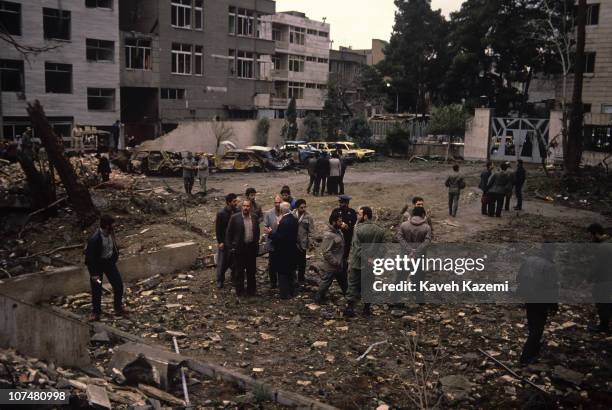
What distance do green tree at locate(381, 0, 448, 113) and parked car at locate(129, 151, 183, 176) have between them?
27.6 meters

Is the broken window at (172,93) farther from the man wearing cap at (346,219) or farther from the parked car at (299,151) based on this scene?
the man wearing cap at (346,219)

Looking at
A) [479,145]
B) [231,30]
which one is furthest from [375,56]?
[479,145]

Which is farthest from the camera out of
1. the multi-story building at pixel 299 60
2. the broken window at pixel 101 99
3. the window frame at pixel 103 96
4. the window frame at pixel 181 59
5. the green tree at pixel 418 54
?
the multi-story building at pixel 299 60

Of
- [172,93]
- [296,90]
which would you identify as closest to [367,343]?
[172,93]

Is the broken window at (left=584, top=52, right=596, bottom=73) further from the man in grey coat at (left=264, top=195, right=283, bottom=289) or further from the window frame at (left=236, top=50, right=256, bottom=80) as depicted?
the man in grey coat at (left=264, top=195, right=283, bottom=289)

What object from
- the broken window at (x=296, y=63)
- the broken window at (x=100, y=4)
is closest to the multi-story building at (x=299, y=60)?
the broken window at (x=296, y=63)

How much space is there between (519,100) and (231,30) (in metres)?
22.2

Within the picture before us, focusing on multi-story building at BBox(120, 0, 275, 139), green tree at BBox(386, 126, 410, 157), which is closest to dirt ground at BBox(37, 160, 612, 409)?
green tree at BBox(386, 126, 410, 157)

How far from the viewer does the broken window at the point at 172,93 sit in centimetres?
4103

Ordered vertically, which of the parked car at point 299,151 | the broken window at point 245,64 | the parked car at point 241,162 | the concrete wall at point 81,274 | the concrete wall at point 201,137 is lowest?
the concrete wall at point 81,274

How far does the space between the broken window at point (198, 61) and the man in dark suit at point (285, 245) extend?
34544 millimetres

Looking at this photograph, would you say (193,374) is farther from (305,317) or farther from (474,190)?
(474,190)

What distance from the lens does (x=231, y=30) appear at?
4631 centimetres

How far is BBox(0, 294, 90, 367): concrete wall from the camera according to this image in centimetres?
792
